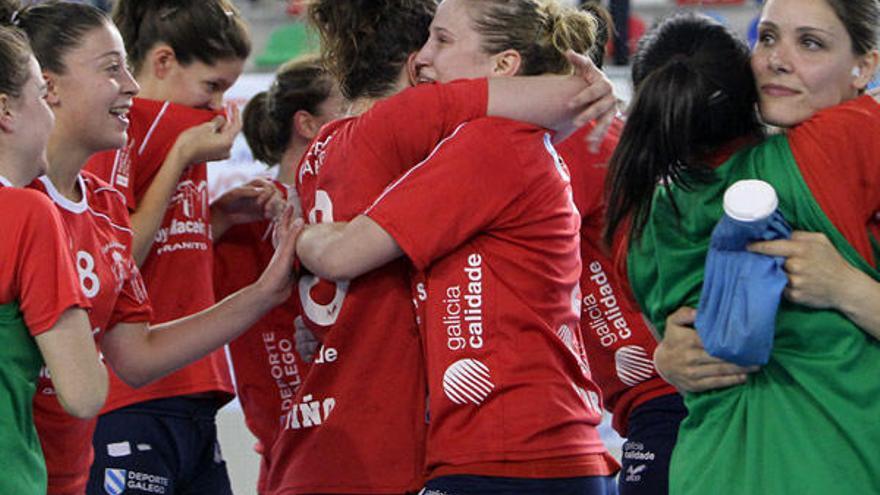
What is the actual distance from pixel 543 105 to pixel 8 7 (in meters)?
1.14

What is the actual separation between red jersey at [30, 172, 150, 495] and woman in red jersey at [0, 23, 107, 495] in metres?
0.22

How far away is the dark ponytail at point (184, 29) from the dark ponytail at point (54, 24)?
509mm

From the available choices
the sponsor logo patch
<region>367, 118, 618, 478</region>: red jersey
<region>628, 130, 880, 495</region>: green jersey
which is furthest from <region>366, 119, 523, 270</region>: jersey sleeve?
<region>628, 130, 880, 495</region>: green jersey

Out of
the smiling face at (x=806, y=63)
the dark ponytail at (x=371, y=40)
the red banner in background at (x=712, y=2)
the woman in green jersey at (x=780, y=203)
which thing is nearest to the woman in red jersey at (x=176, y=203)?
the dark ponytail at (x=371, y=40)

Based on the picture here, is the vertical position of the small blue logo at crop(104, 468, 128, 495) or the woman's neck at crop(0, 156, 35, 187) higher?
the woman's neck at crop(0, 156, 35, 187)

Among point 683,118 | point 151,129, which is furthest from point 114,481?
point 683,118

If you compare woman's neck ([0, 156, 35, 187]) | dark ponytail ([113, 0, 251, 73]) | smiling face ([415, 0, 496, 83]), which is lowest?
dark ponytail ([113, 0, 251, 73])

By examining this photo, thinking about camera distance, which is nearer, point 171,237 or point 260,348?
point 171,237

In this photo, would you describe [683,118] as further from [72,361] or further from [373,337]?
[72,361]

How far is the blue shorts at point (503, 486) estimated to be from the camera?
92.1 inches

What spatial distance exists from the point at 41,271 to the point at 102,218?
1.67 feet

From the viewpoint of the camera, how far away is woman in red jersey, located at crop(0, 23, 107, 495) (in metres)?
2.21

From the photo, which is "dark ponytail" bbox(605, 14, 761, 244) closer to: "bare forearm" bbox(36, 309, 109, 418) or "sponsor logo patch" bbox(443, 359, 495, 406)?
"sponsor logo patch" bbox(443, 359, 495, 406)

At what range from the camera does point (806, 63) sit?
2205mm
